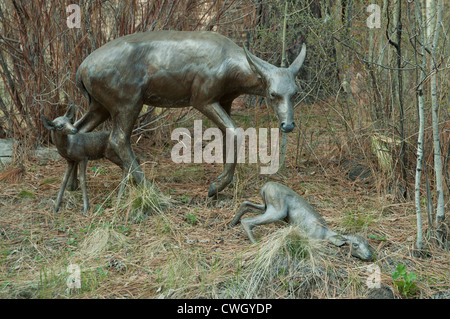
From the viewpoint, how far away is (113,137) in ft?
17.1

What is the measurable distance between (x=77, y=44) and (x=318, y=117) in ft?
12.3

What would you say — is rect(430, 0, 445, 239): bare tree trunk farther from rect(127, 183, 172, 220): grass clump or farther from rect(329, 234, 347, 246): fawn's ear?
rect(127, 183, 172, 220): grass clump

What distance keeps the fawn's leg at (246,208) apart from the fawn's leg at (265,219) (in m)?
0.16

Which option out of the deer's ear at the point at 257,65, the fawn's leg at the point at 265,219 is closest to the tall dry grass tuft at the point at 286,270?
the fawn's leg at the point at 265,219

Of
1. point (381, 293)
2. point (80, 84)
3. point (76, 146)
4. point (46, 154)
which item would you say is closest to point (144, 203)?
point (76, 146)

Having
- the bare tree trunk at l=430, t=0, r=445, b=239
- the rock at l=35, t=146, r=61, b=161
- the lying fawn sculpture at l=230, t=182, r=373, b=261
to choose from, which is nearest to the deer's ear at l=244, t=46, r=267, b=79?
the lying fawn sculpture at l=230, t=182, r=373, b=261

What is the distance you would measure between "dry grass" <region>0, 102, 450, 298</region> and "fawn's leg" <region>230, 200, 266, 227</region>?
0.28ft

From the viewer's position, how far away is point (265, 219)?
430cm

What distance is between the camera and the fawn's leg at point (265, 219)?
430 cm

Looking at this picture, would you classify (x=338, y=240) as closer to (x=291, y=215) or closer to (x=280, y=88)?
(x=291, y=215)

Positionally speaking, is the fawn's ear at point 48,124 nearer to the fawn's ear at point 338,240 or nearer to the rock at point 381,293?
the fawn's ear at point 338,240

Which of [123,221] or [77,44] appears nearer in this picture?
[123,221]
